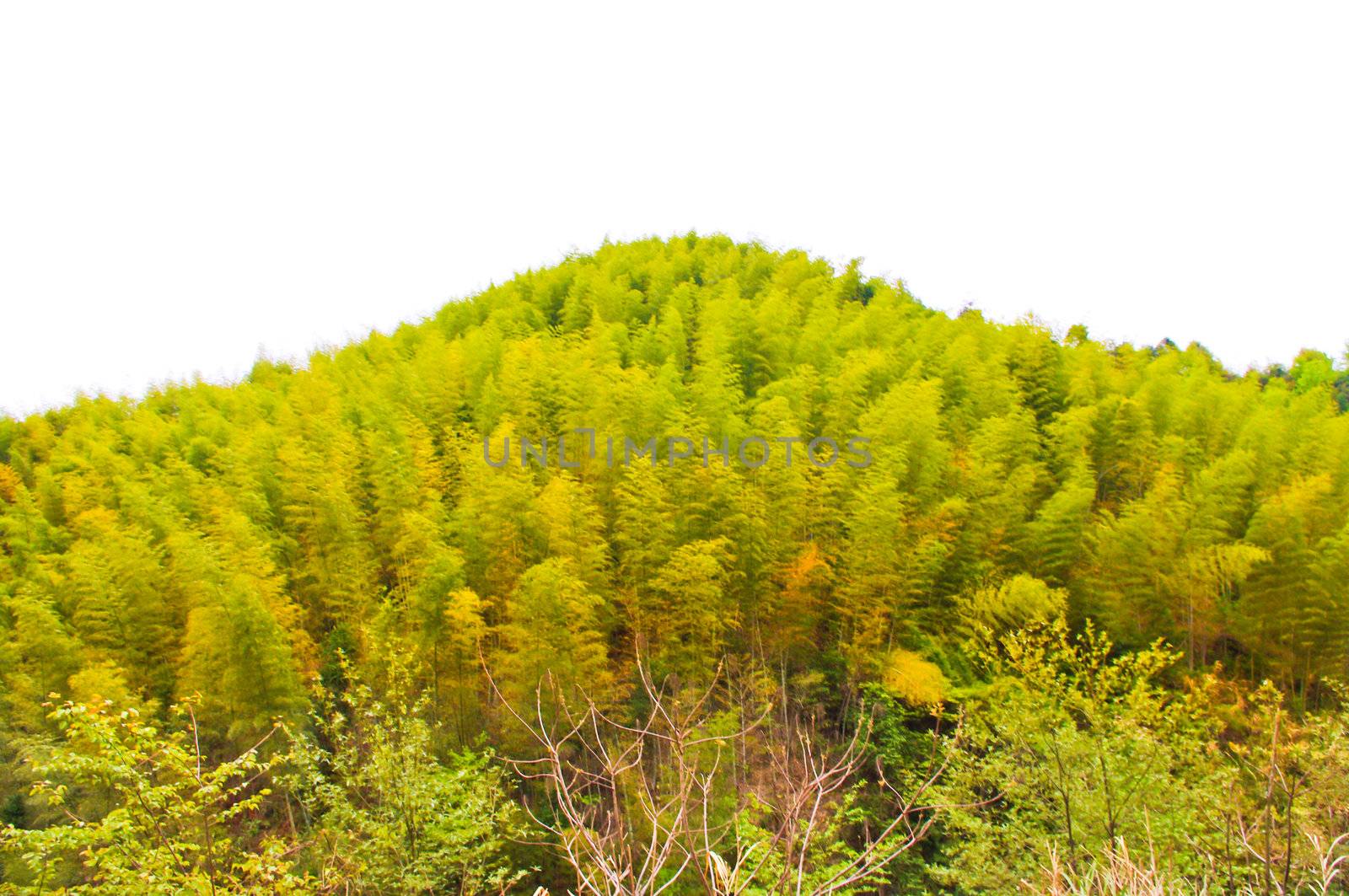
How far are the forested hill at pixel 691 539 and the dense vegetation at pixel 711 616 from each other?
2.8 inches

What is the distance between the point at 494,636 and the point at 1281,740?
11.6 meters

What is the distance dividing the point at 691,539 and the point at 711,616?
5.12 feet

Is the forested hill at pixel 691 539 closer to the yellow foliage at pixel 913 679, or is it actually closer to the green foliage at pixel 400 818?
the yellow foliage at pixel 913 679

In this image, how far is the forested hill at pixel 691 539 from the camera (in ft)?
37.9

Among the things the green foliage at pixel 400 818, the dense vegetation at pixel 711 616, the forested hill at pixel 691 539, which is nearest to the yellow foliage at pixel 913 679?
the dense vegetation at pixel 711 616

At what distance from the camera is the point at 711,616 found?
11.5 metres

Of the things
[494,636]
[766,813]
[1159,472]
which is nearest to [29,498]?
[494,636]

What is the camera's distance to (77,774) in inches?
214

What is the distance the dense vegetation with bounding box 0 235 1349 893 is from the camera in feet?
25.9

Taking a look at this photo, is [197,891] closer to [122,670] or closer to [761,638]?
[122,670]

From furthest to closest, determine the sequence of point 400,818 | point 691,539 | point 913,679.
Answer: point 691,539, point 913,679, point 400,818

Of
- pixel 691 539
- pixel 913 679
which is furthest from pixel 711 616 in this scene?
pixel 913 679

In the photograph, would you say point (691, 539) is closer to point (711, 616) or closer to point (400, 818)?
point (711, 616)

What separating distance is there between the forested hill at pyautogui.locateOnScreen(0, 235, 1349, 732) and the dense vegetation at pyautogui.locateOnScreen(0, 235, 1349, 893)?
72mm
